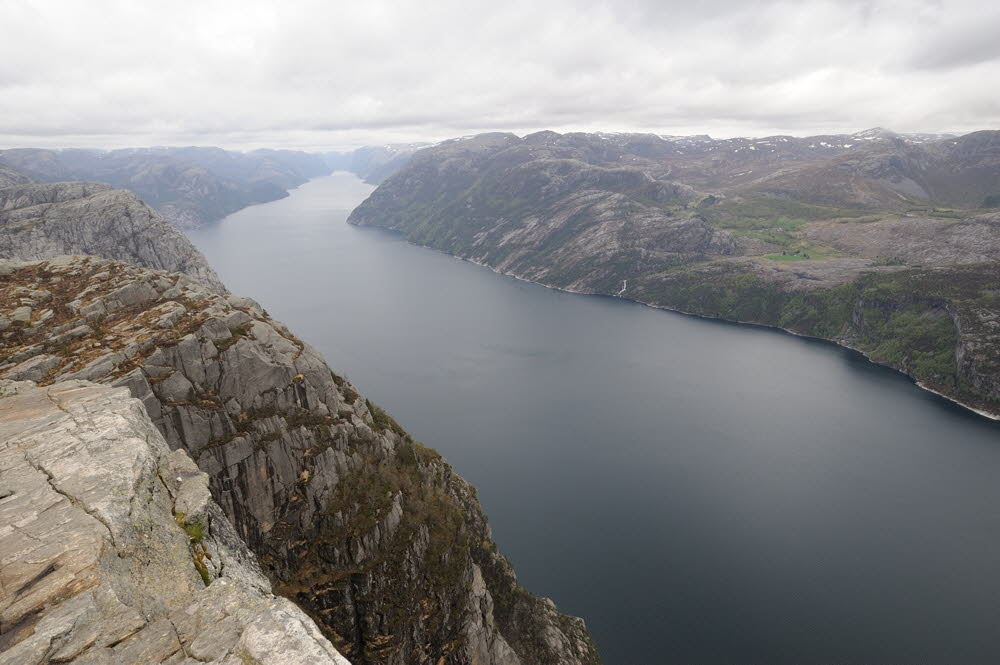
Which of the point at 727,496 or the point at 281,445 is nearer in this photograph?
the point at 281,445

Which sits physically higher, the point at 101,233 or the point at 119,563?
the point at 119,563

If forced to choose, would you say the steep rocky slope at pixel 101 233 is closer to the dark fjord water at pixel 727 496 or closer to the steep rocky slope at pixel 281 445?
the dark fjord water at pixel 727 496

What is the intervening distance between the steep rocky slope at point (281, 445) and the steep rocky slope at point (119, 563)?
1875 cm

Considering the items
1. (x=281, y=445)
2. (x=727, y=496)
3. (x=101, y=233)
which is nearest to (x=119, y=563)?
(x=281, y=445)

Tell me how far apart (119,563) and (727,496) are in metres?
102

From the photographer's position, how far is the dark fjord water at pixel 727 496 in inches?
2751

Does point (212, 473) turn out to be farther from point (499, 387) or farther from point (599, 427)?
point (499, 387)

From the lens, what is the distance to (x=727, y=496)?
95125 millimetres

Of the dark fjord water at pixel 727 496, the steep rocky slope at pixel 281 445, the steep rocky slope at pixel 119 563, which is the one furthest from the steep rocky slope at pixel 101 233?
the steep rocky slope at pixel 119 563

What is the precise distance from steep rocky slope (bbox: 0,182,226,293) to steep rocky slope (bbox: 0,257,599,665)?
69179 mm

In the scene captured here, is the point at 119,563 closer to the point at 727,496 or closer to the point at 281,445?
the point at 281,445

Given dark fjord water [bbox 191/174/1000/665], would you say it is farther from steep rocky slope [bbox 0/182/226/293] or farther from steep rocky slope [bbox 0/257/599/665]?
steep rocky slope [bbox 0/182/226/293]

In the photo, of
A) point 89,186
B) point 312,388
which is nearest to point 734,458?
point 312,388

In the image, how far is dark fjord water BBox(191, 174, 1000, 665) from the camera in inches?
2751
